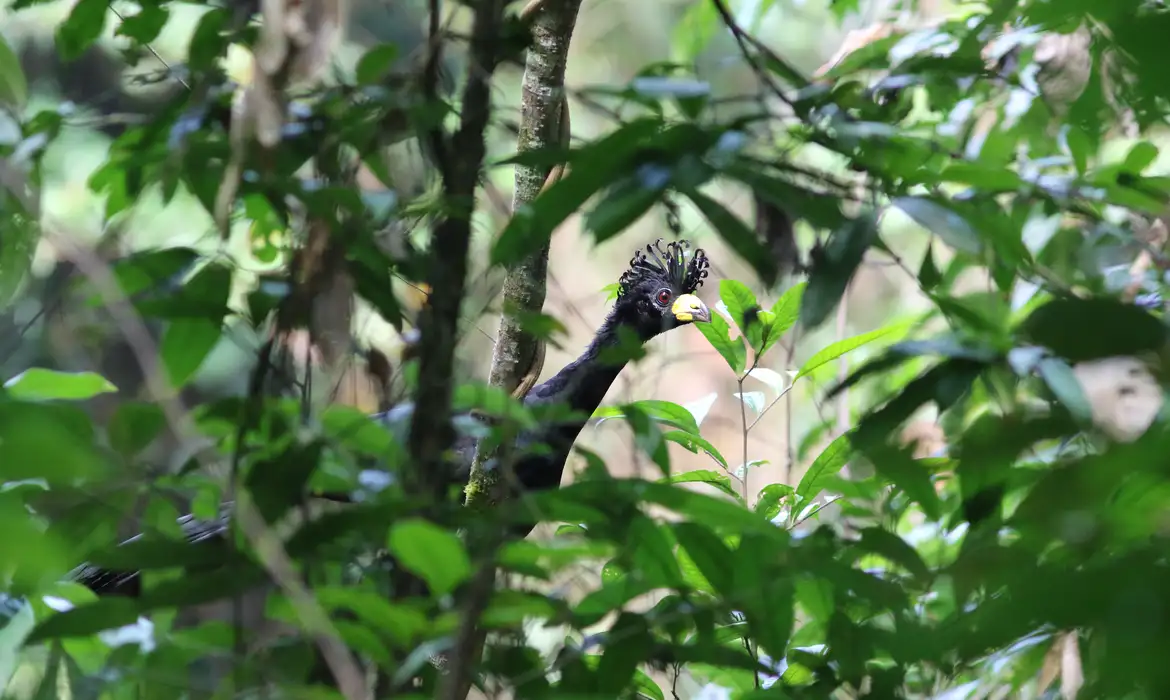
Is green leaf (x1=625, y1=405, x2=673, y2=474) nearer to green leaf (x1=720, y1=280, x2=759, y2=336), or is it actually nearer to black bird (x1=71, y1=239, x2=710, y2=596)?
green leaf (x1=720, y1=280, x2=759, y2=336)

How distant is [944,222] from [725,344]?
707 millimetres

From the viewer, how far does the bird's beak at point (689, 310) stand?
7.87ft

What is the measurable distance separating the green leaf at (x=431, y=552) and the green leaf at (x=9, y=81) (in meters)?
0.58

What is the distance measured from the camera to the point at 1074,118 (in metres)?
1.01

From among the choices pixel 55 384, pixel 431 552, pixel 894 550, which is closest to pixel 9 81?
pixel 55 384

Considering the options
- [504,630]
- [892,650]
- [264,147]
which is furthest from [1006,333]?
[264,147]

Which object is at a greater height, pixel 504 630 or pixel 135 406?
pixel 135 406

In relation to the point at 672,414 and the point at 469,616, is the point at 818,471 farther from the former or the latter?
the point at 469,616

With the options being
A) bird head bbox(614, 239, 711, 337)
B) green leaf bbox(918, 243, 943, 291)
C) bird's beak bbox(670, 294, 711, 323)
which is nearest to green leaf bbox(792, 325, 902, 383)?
green leaf bbox(918, 243, 943, 291)

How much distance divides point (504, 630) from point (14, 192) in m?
0.52

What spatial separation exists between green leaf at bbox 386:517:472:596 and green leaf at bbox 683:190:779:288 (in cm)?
25

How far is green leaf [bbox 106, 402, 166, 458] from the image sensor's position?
0.69 metres

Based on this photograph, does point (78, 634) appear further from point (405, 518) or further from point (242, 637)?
point (405, 518)

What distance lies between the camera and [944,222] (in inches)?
24.8
